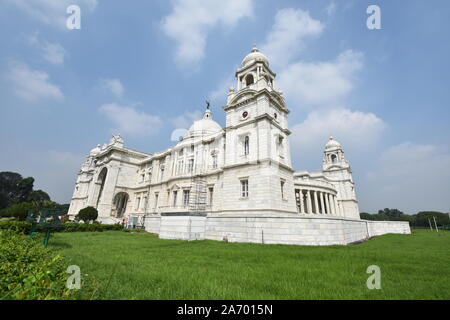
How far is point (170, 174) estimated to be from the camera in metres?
30.3

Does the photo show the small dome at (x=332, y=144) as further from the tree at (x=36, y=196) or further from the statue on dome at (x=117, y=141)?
the tree at (x=36, y=196)

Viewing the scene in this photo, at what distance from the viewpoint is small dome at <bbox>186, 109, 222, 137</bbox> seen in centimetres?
3356

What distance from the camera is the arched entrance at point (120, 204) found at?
35.6m

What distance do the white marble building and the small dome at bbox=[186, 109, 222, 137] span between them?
0.61 feet

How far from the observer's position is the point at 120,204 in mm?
37719

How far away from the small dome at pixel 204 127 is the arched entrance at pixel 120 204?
17890 millimetres

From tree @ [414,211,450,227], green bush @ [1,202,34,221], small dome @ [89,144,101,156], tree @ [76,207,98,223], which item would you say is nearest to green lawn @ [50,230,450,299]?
green bush @ [1,202,34,221]

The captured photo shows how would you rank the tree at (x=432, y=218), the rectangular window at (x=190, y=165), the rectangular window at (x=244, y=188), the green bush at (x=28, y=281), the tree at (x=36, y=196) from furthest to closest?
the tree at (x=36, y=196)
the tree at (x=432, y=218)
the rectangular window at (x=190, y=165)
the rectangular window at (x=244, y=188)
the green bush at (x=28, y=281)

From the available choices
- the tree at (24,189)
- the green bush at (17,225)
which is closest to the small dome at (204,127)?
the green bush at (17,225)

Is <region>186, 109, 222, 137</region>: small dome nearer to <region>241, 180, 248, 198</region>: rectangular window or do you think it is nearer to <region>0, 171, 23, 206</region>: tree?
<region>241, 180, 248, 198</region>: rectangular window

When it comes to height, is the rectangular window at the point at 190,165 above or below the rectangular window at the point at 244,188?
above

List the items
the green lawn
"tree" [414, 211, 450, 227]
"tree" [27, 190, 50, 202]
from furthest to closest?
"tree" [27, 190, 50, 202]
"tree" [414, 211, 450, 227]
the green lawn

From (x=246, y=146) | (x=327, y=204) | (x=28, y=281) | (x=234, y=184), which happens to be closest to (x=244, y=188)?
(x=234, y=184)
